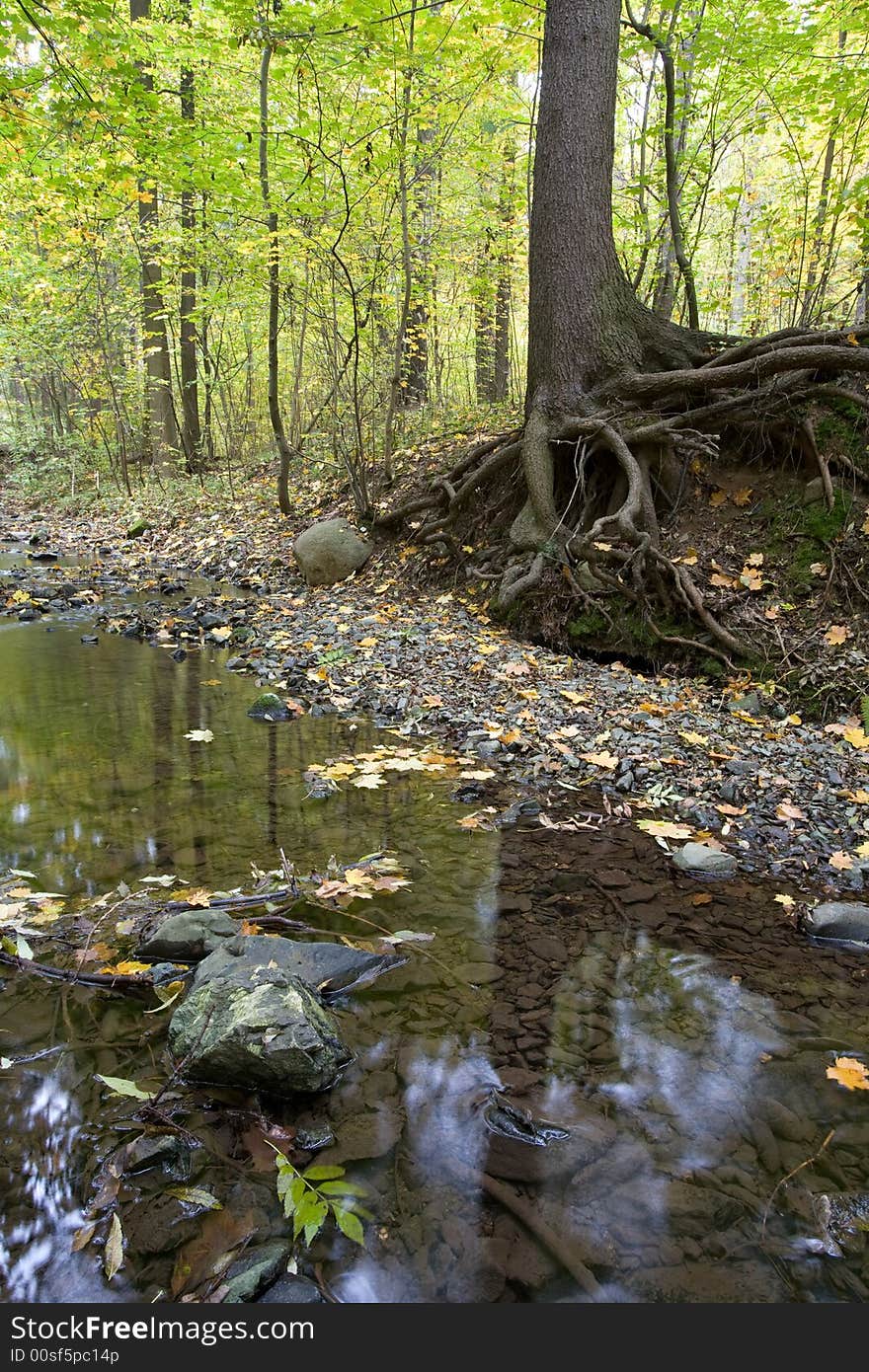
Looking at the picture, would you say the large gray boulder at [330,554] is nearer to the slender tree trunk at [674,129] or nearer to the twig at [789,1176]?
the slender tree trunk at [674,129]

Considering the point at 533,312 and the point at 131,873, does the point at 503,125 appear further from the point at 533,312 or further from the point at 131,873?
the point at 131,873

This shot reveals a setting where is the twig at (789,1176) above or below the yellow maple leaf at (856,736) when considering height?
below

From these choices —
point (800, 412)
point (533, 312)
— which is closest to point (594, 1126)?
point (800, 412)

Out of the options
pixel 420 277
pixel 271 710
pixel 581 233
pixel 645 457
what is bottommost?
pixel 271 710

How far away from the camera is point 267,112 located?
10320 mm

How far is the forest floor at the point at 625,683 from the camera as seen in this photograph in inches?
172

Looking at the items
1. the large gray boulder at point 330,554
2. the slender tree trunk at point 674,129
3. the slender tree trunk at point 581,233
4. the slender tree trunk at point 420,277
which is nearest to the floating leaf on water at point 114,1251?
the slender tree trunk at point 581,233

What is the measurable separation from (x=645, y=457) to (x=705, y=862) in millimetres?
4809

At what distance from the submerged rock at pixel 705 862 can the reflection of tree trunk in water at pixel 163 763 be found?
270cm

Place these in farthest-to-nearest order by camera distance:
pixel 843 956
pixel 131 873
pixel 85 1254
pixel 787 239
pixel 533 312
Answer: pixel 787 239
pixel 533 312
pixel 131 873
pixel 843 956
pixel 85 1254

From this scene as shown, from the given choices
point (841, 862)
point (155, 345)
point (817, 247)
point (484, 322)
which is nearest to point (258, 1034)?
point (841, 862)

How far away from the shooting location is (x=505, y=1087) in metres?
2.54

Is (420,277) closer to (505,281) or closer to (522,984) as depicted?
(505,281)

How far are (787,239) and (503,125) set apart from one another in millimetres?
7894
